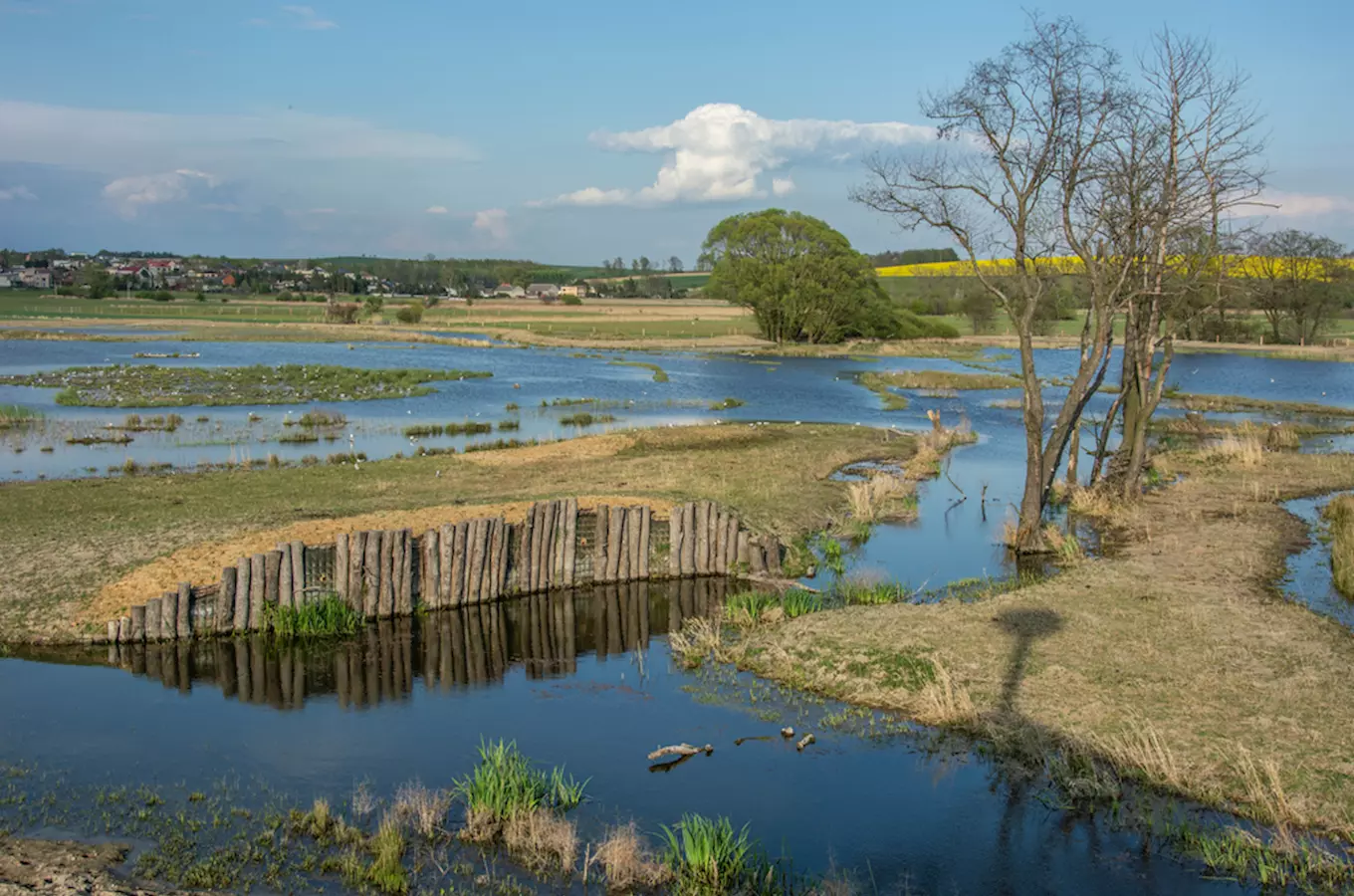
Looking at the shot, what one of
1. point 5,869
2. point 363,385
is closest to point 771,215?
point 363,385

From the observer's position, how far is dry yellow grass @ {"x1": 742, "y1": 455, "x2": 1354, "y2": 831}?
36.7 ft

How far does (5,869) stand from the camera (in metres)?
8.88

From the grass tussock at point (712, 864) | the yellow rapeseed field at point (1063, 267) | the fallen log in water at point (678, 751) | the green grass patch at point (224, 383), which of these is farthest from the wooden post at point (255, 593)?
the green grass patch at point (224, 383)

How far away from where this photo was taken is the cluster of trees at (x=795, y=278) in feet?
293

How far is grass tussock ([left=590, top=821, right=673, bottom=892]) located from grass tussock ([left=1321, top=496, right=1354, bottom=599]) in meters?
14.1

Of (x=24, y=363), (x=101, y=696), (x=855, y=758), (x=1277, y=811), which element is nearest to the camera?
(x=1277, y=811)

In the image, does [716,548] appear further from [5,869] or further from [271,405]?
[271,405]

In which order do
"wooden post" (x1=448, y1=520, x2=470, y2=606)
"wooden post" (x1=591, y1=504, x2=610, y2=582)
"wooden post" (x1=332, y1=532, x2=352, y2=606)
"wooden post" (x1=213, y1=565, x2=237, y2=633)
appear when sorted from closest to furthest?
1. "wooden post" (x1=213, y1=565, x2=237, y2=633)
2. "wooden post" (x1=332, y1=532, x2=352, y2=606)
3. "wooden post" (x1=448, y1=520, x2=470, y2=606)
4. "wooden post" (x1=591, y1=504, x2=610, y2=582)

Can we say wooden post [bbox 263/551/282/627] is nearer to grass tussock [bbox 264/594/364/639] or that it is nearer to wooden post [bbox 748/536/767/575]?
grass tussock [bbox 264/594/364/639]

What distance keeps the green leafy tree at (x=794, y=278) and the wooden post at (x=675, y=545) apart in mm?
71001

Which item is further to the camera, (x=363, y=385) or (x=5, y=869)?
(x=363, y=385)

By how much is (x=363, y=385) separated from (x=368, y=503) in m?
30.4

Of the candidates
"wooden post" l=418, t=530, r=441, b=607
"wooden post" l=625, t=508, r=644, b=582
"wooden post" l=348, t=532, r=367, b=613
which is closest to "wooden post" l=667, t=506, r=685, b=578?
"wooden post" l=625, t=508, r=644, b=582

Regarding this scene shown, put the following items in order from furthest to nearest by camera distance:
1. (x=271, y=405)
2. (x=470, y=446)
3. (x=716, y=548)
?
(x=271, y=405), (x=470, y=446), (x=716, y=548)
